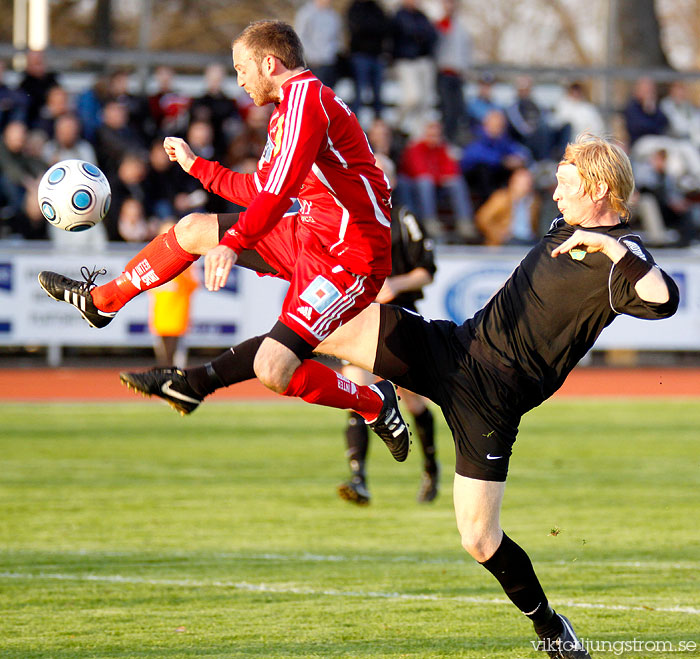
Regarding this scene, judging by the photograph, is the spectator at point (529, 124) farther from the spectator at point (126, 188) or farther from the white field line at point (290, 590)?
the white field line at point (290, 590)

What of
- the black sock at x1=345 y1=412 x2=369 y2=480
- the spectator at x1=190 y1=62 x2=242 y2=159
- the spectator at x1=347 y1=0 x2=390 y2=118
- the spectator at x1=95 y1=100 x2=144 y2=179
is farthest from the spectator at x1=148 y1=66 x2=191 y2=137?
the black sock at x1=345 y1=412 x2=369 y2=480

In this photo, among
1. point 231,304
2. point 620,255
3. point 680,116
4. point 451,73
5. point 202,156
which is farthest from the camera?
point 680,116

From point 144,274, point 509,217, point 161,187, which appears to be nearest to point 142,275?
point 144,274

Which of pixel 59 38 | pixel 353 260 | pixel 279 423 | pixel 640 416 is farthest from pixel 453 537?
pixel 59 38

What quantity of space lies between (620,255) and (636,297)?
7.2 inches

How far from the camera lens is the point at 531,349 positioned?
5086 mm

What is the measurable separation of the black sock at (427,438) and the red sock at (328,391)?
322cm

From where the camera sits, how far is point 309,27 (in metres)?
19.2

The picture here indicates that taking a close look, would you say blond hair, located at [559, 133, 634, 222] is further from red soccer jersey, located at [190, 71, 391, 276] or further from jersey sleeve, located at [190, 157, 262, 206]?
jersey sleeve, located at [190, 157, 262, 206]

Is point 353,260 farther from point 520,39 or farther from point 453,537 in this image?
point 520,39

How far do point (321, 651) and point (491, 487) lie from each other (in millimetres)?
1017

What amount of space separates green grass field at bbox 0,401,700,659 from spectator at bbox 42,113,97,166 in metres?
5.07

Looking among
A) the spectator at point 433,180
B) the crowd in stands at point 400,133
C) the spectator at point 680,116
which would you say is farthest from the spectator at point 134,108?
the spectator at point 680,116

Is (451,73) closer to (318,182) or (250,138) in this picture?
(250,138)
